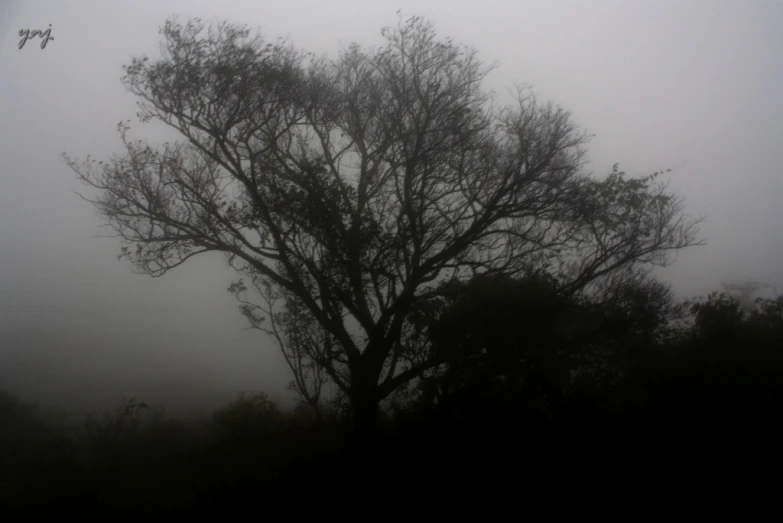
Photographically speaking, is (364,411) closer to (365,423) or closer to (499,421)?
(365,423)

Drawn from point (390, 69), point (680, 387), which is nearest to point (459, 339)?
point (680, 387)

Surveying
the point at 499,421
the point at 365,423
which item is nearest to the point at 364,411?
the point at 365,423

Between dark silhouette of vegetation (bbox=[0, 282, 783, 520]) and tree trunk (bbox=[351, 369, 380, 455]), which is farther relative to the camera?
tree trunk (bbox=[351, 369, 380, 455])

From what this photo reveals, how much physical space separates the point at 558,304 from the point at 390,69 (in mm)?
4969

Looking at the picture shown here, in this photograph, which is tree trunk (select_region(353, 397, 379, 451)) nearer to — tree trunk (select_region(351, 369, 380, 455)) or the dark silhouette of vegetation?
tree trunk (select_region(351, 369, 380, 455))

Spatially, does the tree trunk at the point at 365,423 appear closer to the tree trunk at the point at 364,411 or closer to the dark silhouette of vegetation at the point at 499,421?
the tree trunk at the point at 364,411

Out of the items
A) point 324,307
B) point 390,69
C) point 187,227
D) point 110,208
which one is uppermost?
point 390,69

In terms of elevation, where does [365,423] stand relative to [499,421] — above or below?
above

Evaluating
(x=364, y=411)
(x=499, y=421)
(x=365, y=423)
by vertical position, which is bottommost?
(x=499, y=421)

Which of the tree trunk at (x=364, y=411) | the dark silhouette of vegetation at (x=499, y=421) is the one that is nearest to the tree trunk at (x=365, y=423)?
the tree trunk at (x=364, y=411)

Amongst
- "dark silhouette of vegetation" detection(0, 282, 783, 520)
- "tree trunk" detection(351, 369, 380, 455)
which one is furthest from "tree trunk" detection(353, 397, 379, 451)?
"dark silhouette of vegetation" detection(0, 282, 783, 520)

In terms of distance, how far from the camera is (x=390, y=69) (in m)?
10.0

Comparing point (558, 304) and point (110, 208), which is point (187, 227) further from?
point (558, 304)

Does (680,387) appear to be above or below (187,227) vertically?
below
